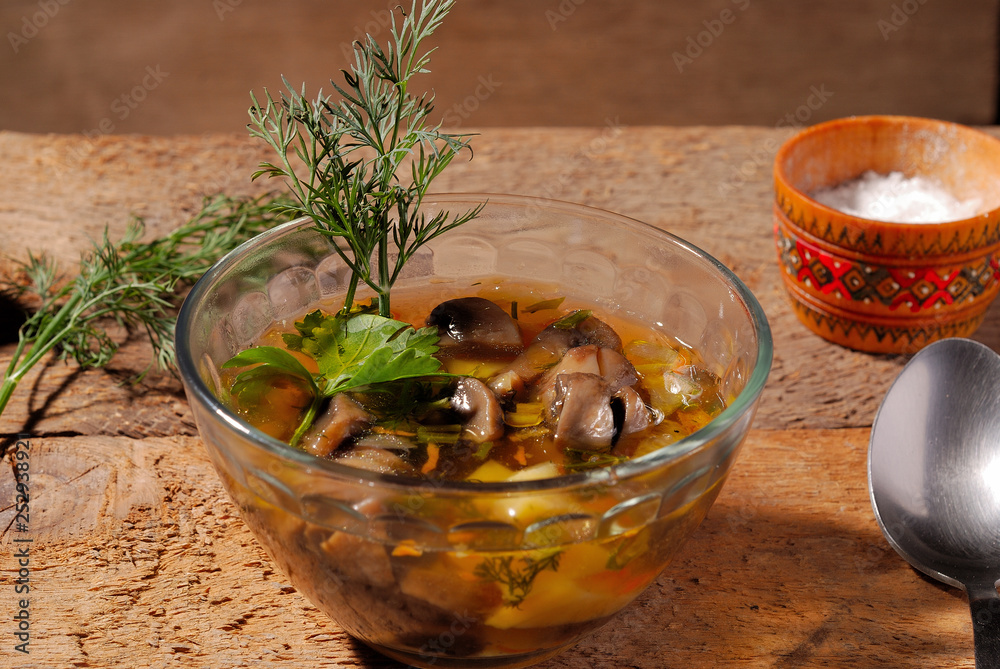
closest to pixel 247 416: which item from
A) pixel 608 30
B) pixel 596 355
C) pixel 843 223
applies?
pixel 596 355

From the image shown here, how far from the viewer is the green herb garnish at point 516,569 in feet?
2.96

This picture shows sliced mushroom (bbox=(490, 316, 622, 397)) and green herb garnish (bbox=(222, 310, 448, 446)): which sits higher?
green herb garnish (bbox=(222, 310, 448, 446))

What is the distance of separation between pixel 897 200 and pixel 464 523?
1.43 meters

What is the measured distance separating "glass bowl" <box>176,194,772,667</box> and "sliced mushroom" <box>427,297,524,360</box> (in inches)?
10.7

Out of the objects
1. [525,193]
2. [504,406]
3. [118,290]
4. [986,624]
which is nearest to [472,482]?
[504,406]

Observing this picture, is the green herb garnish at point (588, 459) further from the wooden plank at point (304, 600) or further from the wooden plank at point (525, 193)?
the wooden plank at point (525, 193)

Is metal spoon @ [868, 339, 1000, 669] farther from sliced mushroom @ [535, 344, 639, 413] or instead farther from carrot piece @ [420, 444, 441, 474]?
carrot piece @ [420, 444, 441, 474]

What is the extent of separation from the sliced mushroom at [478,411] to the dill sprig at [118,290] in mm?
625

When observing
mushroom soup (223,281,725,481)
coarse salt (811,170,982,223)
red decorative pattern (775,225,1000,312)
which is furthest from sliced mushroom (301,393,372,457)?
coarse salt (811,170,982,223)

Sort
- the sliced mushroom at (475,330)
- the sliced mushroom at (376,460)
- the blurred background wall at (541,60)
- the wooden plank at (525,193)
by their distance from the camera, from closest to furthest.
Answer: the sliced mushroom at (376,460), the sliced mushroom at (475,330), the wooden plank at (525,193), the blurred background wall at (541,60)

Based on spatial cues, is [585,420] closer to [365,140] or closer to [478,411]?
[478,411]

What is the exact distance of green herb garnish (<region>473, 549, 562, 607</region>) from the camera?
2.96ft

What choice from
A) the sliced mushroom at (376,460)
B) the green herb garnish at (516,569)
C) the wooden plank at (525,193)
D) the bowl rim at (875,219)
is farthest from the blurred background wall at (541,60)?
the green herb garnish at (516,569)

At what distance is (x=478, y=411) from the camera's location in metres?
1.10
